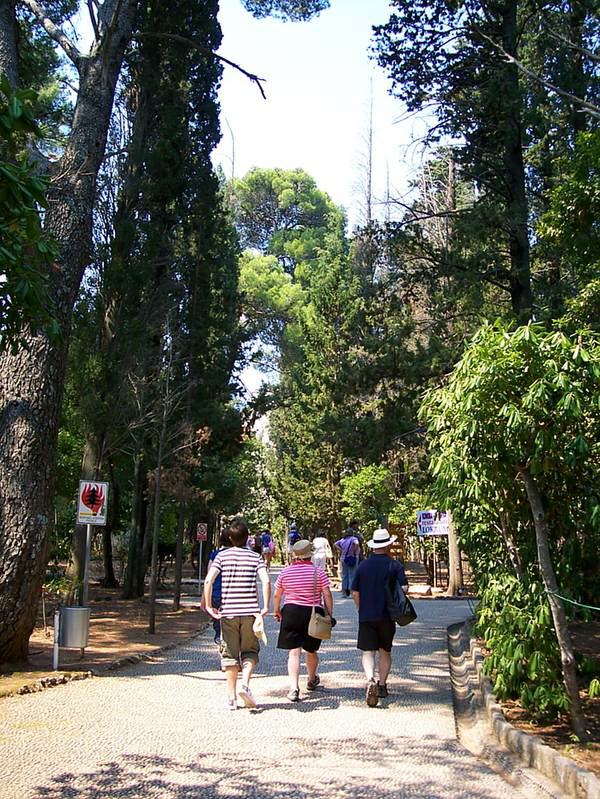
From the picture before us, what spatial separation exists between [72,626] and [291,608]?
303cm

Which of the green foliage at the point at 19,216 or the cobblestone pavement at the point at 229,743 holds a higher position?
the green foliage at the point at 19,216

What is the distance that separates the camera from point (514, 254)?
14805 mm

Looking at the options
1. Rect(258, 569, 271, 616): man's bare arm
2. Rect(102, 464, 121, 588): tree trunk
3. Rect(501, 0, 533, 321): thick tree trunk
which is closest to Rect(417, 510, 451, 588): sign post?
Rect(501, 0, 533, 321): thick tree trunk

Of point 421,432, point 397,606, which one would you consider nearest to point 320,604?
point 397,606

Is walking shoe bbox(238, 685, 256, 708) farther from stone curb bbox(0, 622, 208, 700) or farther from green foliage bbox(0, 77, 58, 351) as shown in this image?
green foliage bbox(0, 77, 58, 351)

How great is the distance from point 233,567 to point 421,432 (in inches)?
377

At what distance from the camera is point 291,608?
8.16 metres

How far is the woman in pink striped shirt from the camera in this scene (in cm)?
804

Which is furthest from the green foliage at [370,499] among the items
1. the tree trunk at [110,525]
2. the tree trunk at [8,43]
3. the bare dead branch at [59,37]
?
the tree trunk at [8,43]

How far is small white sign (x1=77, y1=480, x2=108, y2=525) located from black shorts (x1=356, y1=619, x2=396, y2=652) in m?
4.29

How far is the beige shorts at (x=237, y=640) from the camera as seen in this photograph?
24.6 ft

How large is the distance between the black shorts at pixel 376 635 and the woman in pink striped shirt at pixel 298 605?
1.59 feet

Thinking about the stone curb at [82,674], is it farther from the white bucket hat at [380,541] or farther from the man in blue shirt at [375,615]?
the white bucket hat at [380,541]

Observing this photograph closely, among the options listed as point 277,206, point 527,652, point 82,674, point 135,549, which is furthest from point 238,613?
point 277,206
